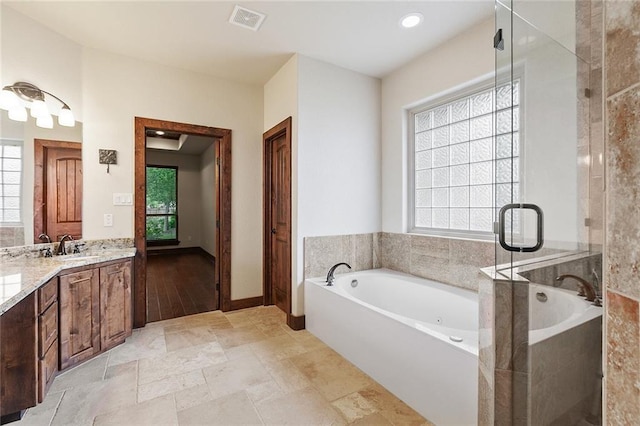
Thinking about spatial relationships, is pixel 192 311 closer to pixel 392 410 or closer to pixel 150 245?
pixel 392 410

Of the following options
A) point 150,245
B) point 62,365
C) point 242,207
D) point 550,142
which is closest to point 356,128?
point 242,207

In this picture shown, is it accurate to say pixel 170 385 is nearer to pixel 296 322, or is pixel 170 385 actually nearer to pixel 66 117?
pixel 296 322

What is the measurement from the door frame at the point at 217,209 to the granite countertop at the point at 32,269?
0.91 feet

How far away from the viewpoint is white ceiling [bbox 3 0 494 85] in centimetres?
223

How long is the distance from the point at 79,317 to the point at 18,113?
1636 millimetres

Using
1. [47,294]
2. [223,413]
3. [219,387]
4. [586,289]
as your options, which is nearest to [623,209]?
[586,289]

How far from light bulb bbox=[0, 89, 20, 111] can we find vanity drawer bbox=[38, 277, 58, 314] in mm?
1354

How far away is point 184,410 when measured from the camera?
69.7 inches

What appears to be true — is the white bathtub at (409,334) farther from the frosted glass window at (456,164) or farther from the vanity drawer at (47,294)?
the vanity drawer at (47,294)

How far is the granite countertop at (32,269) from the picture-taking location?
140cm

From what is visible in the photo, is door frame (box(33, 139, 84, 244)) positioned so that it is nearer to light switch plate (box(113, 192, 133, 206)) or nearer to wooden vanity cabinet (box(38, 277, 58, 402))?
light switch plate (box(113, 192, 133, 206))

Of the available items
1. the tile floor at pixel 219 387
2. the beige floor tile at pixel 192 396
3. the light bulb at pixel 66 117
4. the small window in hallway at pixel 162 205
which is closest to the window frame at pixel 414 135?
the tile floor at pixel 219 387

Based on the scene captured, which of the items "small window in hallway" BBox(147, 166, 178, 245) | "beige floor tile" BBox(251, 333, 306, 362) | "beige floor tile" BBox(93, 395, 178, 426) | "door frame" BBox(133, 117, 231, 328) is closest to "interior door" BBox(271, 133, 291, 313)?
"beige floor tile" BBox(251, 333, 306, 362)

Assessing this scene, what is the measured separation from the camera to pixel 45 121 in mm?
2459
